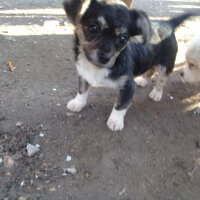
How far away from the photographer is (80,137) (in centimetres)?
362

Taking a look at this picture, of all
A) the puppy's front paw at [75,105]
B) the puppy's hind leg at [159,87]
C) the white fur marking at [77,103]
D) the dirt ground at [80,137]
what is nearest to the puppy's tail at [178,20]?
the puppy's hind leg at [159,87]

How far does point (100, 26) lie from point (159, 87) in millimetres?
2123

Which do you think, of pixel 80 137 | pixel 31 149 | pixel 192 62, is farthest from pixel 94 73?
pixel 192 62

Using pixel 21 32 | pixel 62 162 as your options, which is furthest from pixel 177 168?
pixel 21 32

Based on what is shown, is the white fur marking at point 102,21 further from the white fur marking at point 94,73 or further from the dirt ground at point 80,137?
the dirt ground at point 80,137

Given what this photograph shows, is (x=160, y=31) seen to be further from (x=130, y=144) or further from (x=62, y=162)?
(x=62, y=162)

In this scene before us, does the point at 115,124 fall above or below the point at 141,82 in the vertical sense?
above

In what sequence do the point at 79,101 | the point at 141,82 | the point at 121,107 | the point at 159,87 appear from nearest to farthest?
1. the point at 121,107
2. the point at 79,101
3. the point at 159,87
4. the point at 141,82

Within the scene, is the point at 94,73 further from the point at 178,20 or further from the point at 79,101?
the point at 178,20

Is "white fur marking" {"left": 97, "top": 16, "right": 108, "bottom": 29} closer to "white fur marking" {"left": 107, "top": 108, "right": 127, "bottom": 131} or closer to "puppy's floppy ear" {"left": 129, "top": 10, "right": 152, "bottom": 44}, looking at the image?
"puppy's floppy ear" {"left": 129, "top": 10, "right": 152, "bottom": 44}

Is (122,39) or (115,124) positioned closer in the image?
(122,39)

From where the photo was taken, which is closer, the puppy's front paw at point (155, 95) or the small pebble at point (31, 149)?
the small pebble at point (31, 149)

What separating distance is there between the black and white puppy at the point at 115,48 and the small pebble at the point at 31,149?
97 centimetres

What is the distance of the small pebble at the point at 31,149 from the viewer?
320 cm
